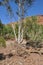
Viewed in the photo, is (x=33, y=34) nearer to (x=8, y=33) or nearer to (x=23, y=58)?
(x=23, y=58)

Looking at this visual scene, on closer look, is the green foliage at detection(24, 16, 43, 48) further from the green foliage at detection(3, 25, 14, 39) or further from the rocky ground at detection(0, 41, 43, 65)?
the green foliage at detection(3, 25, 14, 39)

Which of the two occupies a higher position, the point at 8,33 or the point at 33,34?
the point at 33,34

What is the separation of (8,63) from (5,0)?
10.8m

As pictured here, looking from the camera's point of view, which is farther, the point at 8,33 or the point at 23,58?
the point at 8,33

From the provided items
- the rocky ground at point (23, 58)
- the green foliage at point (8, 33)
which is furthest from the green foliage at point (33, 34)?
the green foliage at point (8, 33)

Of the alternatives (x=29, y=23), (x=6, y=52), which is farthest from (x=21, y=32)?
(x=6, y=52)

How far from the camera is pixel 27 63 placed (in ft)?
46.2

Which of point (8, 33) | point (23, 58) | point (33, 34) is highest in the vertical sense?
point (33, 34)

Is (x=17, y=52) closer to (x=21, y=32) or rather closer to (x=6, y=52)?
(x=6, y=52)

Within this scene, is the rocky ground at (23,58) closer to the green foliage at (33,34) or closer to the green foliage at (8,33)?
the green foliage at (33,34)

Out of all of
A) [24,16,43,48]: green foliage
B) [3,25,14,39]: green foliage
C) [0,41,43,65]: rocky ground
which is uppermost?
[24,16,43,48]: green foliage

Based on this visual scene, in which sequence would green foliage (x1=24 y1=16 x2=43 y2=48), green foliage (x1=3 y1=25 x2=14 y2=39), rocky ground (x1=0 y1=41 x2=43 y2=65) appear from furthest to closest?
green foliage (x1=3 y1=25 x2=14 y2=39)
green foliage (x1=24 y1=16 x2=43 y2=48)
rocky ground (x1=0 y1=41 x2=43 y2=65)

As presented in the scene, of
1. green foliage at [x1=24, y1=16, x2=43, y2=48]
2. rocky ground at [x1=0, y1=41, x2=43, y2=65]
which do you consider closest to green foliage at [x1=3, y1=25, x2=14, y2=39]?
green foliage at [x1=24, y1=16, x2=43, y2=48]

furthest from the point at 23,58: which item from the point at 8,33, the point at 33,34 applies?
the point at 8,33
